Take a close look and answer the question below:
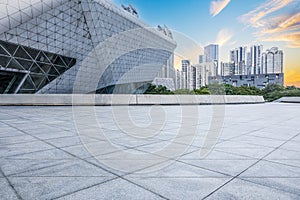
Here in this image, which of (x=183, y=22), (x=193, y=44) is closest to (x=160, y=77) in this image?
(x=183, y=22)

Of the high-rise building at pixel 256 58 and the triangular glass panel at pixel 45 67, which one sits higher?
the high-rise building at pixel 256 58

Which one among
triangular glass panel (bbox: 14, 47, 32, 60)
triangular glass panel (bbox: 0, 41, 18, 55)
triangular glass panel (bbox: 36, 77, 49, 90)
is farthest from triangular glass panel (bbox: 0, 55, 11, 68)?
triangular glass panel (bbox: 36, 77, 49, 90)

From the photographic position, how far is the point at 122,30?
37.3m

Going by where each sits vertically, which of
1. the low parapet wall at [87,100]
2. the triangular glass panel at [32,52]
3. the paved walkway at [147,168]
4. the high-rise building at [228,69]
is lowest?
the paved walkway at [147,168]

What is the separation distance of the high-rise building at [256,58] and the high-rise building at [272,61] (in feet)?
7.39

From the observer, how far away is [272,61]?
107688mm

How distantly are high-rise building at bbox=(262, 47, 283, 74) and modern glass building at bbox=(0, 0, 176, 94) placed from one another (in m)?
87.4

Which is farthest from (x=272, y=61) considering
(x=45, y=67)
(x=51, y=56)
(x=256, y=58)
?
(x=45, y=67)

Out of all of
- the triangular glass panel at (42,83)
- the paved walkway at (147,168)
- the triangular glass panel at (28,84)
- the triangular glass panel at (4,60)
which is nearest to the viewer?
the paved walkway at (147,168)

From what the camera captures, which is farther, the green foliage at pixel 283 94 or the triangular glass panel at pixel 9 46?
the green foliage at pixel 283 94

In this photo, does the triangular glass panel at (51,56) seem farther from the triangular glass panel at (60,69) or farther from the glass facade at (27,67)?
the triangular glass panel at (60,69)

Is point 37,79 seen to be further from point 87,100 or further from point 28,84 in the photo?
point 87,100

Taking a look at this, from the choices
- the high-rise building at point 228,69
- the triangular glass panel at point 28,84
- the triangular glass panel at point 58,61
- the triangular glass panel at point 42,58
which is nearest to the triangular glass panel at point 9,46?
the triangular glass panel at point 42,58

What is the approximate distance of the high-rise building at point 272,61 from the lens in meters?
105
